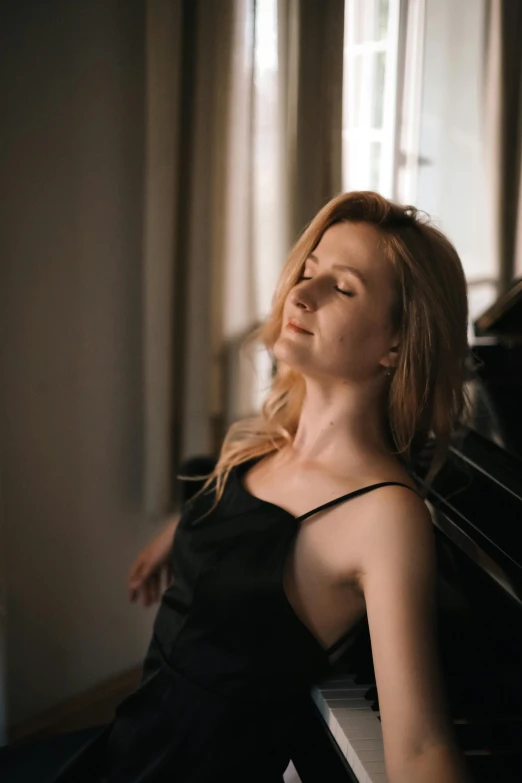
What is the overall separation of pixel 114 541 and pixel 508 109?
1.53m

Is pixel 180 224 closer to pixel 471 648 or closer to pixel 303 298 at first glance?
pixel 303 298

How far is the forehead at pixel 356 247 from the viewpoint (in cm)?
102

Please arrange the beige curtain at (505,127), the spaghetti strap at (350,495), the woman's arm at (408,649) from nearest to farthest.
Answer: the woman's arm at (408,649) → the spaghetti strap at (350,495) → the beige curtain at (505,127)

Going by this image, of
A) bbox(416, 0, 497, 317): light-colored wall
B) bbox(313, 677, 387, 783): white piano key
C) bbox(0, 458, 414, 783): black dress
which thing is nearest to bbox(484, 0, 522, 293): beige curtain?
bbox(416, 0, 497, 317): light-colored wall

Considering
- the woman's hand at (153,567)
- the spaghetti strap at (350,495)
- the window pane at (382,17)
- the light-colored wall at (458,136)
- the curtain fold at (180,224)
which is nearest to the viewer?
the spaghetti strap at (350,495)

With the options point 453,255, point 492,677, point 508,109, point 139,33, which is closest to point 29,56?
point 139,33

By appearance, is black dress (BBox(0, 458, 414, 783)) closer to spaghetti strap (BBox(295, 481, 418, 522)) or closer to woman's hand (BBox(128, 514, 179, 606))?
spaghetti strap (BBox(295, 481, 418, 522))

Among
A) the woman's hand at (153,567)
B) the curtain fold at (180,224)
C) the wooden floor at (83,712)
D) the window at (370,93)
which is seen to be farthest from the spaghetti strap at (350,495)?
the window at (370,93)

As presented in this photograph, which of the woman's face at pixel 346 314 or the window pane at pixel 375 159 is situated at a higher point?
the window pane at pixel 375 159

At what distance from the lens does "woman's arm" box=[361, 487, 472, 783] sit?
0.79 meters

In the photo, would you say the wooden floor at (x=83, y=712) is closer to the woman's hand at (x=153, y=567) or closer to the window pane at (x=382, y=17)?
the woman's hand at (x=153, y=567)

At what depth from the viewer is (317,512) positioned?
1006 mm

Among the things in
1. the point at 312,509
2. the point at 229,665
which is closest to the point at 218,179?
the point at 312,509

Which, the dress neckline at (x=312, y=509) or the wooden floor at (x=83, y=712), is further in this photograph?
the wooden floor at (x=83, y=712)
